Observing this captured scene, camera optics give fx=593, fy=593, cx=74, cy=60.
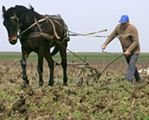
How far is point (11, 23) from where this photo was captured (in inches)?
545

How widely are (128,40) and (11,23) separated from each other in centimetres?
321

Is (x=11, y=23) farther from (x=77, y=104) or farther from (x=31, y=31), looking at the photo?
(x=77, y=104)

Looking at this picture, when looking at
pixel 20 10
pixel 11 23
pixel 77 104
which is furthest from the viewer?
pixel 20 10

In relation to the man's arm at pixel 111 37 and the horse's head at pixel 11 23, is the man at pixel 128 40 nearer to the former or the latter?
the man's arm at pixel 111 37

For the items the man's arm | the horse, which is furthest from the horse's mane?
the man's arm

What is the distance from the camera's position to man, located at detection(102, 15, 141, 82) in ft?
49.2

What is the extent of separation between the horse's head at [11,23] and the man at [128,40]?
2626 millimetres

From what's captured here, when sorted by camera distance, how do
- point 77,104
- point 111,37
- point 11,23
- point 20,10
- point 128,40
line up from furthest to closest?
point 111,37
point 128,40
point 20,10
point 11,23
point 77,104

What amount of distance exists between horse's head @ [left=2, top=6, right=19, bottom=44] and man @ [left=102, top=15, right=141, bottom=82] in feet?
8.62

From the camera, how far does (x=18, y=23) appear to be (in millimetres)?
14062

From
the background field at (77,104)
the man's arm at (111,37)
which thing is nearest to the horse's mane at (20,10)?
the background field at (77,104)

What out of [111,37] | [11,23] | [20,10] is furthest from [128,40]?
[11,23]

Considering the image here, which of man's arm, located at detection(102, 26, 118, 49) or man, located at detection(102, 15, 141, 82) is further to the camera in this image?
man's arm, located at detection(102, 26, 118, 49)

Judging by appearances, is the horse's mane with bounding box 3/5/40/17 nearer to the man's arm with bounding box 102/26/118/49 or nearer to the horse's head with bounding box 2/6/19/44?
the horse's head with bounding box 2/6/19/44
